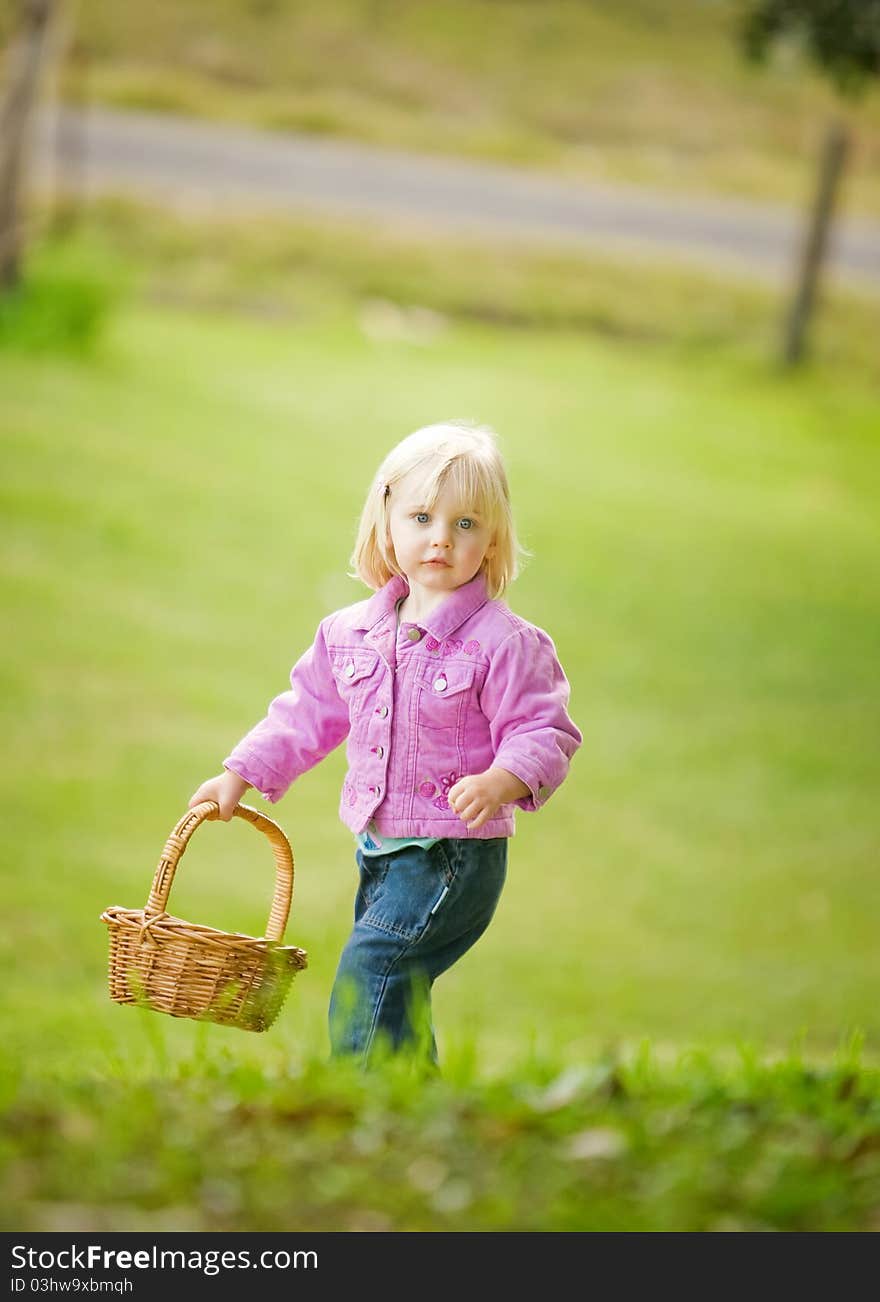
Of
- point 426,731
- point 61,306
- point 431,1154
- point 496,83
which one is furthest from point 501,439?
point 496,83

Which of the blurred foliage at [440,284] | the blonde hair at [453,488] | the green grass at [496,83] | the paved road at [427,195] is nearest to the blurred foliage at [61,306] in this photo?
the blurred foliage at [440,284]

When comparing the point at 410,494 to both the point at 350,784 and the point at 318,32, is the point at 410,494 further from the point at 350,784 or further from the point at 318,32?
the point at 318,32

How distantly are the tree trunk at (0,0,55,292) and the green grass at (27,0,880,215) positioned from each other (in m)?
3.54

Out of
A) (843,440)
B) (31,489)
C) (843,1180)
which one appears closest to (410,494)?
(843,1180)

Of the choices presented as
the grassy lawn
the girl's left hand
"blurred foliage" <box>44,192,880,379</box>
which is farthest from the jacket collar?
"blurred foliage" <box>44,192,880,379</box>

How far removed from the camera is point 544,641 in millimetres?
2439

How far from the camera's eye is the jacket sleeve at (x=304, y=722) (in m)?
2.52

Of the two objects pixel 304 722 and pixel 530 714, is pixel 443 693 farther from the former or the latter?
pixel 304 722

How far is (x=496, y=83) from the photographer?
1535 centimetres

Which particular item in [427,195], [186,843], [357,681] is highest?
[427,195]

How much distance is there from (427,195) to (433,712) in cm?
1326

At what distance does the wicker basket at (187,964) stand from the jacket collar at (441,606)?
389mm

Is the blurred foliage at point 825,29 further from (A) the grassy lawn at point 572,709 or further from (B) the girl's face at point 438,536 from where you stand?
(B) the girl's face at point 438,536

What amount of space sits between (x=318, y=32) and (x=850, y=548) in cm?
786
